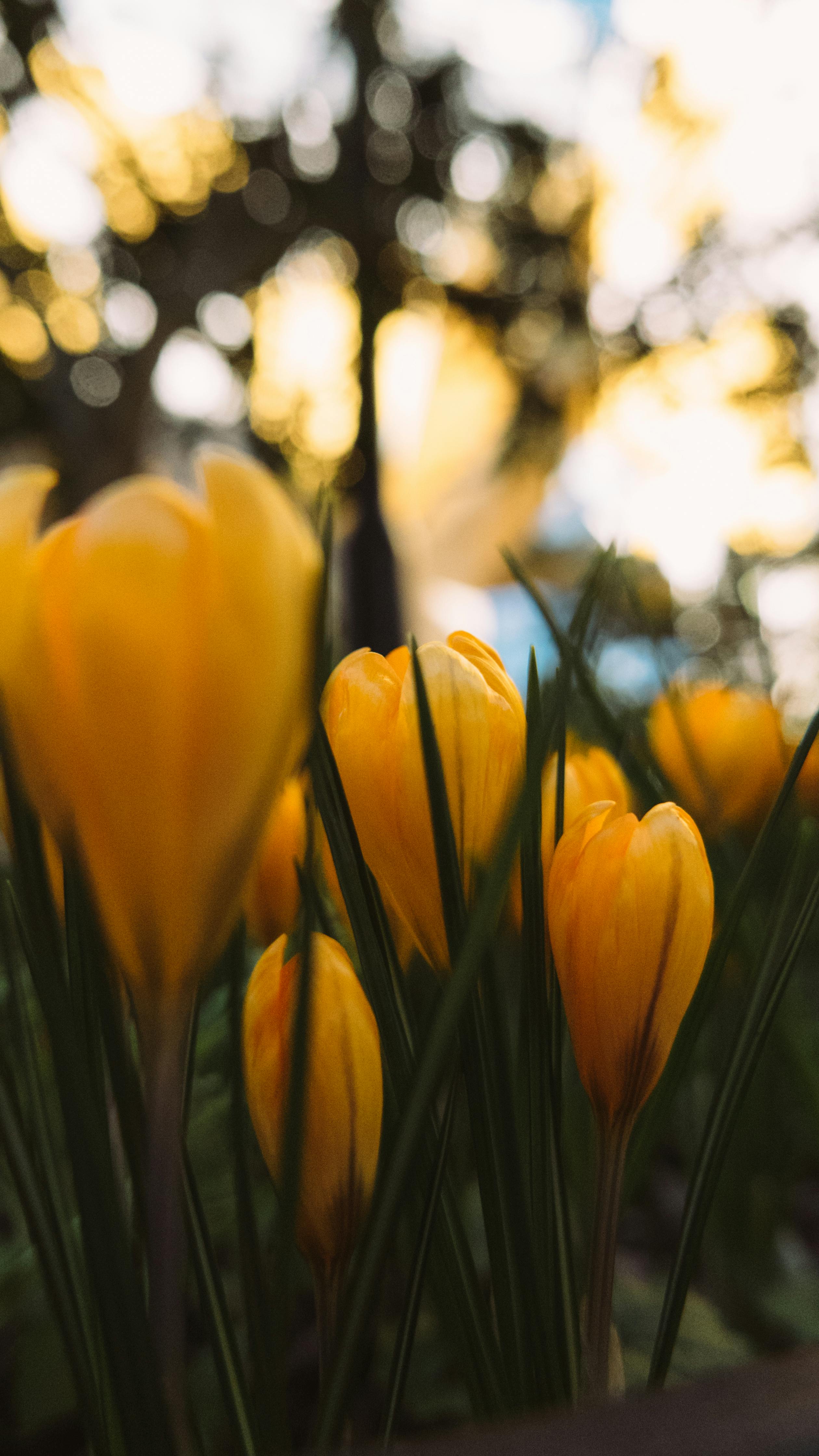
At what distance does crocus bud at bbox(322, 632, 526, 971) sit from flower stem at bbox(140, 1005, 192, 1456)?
0.05 metres

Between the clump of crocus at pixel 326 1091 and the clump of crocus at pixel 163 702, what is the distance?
0.10 feet

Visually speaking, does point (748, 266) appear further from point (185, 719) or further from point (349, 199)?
point (185, 719)

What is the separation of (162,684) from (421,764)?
0.19ft

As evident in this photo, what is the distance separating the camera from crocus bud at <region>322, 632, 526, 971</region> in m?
0.15

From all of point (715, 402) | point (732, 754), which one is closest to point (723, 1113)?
point (732, 754)

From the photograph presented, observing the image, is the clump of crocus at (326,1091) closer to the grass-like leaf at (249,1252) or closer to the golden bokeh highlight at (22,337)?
the grass-like leaf at (249,1252)

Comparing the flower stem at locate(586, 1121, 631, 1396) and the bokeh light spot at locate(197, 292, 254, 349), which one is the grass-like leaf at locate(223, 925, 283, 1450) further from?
the bokeh light spot at locate(197, 292, 254, 349)

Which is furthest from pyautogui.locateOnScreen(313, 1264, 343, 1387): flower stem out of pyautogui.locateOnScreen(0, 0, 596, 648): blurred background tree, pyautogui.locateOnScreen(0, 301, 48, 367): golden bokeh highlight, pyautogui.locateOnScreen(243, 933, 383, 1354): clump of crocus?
pyautogui.locateOnScreen(0, 301, 48, 367): golden bokeh highlight

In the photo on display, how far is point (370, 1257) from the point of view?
12cm

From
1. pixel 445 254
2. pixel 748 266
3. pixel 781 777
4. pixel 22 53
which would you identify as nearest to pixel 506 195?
pixel 445 254

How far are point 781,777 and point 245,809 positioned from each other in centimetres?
31

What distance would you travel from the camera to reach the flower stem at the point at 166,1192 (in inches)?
4.1

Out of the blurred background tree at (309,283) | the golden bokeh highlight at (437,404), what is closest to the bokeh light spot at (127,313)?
the blurred background tree at (309,283)

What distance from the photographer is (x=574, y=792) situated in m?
0.20
